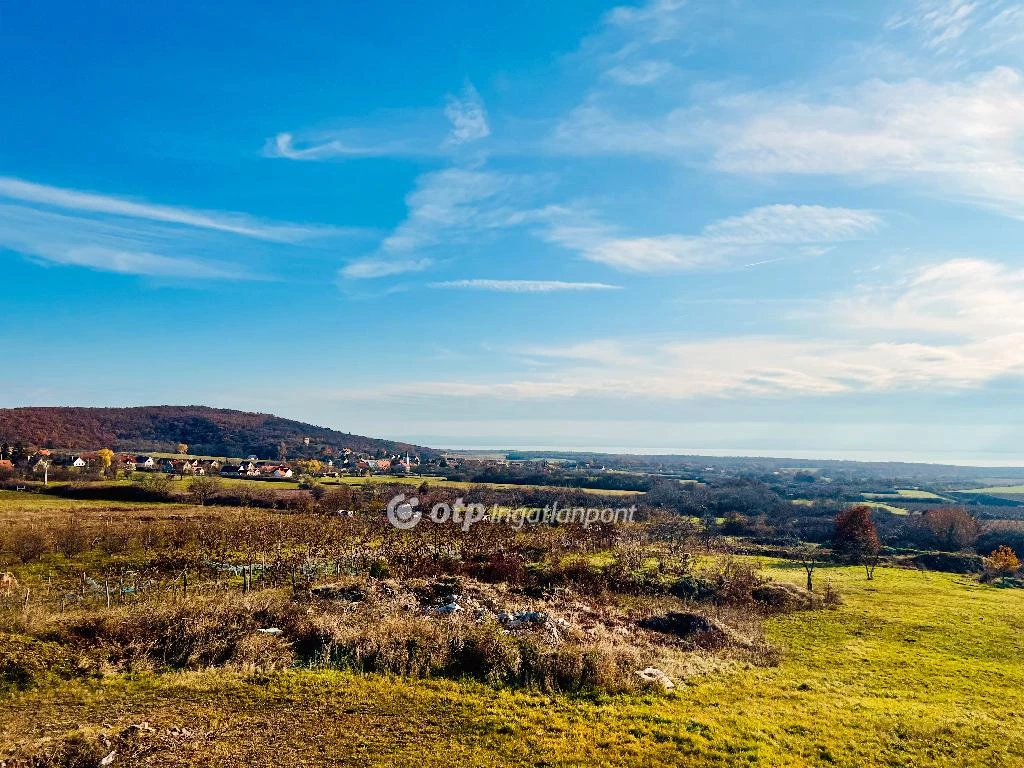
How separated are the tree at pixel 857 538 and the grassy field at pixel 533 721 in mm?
40973

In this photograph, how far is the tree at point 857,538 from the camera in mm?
57250

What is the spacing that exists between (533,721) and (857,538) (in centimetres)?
5628

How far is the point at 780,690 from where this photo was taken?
18000 mm

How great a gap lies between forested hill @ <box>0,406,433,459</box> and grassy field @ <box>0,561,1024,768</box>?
496ft

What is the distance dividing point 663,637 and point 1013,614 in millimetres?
25725

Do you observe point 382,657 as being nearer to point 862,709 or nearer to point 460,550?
point 862,709

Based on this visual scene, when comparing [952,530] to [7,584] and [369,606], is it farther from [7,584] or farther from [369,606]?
[7,584]

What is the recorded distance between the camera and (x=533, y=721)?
1412 centimetres

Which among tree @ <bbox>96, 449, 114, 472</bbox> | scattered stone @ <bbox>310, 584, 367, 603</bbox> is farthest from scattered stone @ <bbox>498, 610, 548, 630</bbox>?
tree @ <bbox>96, 449, 114, 472</bbox>

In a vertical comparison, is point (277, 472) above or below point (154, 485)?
below

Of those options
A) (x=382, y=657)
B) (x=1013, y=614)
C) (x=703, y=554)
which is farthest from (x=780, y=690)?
(x=703, y=554)

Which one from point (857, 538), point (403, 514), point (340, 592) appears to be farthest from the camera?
point (857, 538)

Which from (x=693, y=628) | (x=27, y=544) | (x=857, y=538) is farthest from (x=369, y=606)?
(x=857, y=538)

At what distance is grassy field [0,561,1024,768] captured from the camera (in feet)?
40.3
